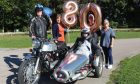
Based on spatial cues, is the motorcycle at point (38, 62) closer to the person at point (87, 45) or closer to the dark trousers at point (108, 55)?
the person at point (87, 45)

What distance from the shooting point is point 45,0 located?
54375mm

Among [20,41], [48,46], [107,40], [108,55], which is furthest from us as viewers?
[20,41]

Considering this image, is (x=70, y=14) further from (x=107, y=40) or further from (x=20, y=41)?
(x=20, y=41)

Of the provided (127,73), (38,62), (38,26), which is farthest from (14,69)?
(127,73)

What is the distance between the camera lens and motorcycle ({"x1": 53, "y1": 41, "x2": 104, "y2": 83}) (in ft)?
29.4

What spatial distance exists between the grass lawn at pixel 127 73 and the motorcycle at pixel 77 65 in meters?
0.63

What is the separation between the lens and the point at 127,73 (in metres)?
11.0

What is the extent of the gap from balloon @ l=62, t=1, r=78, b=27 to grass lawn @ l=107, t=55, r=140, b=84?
2.17 m

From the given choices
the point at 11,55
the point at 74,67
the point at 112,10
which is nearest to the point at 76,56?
the point at 74,67

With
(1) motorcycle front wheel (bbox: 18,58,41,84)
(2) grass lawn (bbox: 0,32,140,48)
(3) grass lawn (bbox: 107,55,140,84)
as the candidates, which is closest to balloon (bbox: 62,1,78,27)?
(3) grass lawn (bbox: 107,55,140,84)

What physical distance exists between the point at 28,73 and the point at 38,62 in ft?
1.24

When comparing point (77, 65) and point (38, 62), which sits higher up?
point (38, 62)

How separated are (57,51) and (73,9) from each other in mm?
4001

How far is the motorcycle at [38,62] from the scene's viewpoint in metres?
8.91
